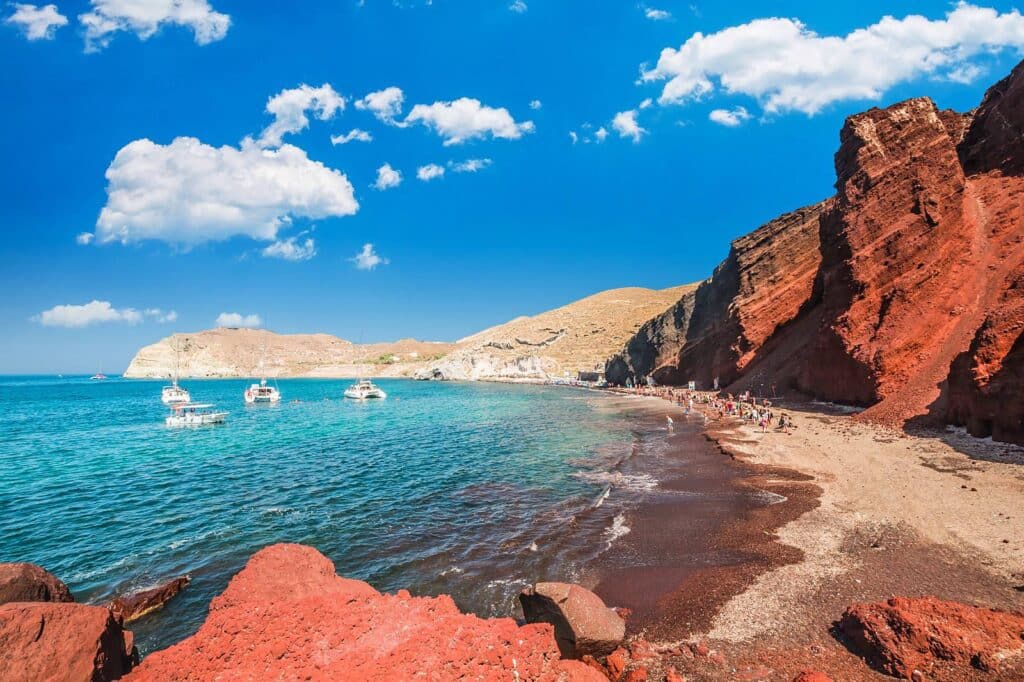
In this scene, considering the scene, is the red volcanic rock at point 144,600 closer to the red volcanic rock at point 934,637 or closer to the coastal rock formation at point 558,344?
the red volcanic rock at point 934,637

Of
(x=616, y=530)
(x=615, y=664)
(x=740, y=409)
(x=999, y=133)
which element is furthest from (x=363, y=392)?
(x=999, y=133)

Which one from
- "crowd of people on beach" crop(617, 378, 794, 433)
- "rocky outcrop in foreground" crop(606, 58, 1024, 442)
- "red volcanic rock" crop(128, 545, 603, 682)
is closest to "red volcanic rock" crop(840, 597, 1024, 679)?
"red volcanic rock" crop(128, 545, 603, 682)

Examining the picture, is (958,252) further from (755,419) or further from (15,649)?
(15,649)

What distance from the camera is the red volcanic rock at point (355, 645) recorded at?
505 cm

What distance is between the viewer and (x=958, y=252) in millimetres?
Result: 25359

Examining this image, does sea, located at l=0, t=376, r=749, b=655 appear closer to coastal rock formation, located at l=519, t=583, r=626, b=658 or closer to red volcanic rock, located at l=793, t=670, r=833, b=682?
coastal rock formation, located at l=519, t=583, r=626, b=658

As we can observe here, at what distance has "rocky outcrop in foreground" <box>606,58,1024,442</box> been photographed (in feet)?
58.2

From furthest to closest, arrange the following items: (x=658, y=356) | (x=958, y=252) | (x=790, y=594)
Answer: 1. (x=658, y=356)
2. (x=958, y=252)
3. (x=790, y=594)

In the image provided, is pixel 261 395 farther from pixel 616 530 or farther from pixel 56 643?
pixel 56 643

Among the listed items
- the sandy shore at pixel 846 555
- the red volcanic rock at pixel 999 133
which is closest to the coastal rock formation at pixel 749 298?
the red volcanic rock at pixel 999 133

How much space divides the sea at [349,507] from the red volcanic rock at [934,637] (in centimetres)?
541

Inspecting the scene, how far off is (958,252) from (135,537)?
40178mm

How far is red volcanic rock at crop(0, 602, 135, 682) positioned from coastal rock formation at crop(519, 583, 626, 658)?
5.73 m

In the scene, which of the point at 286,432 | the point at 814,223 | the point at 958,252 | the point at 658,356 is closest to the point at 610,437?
the point at 958,252
